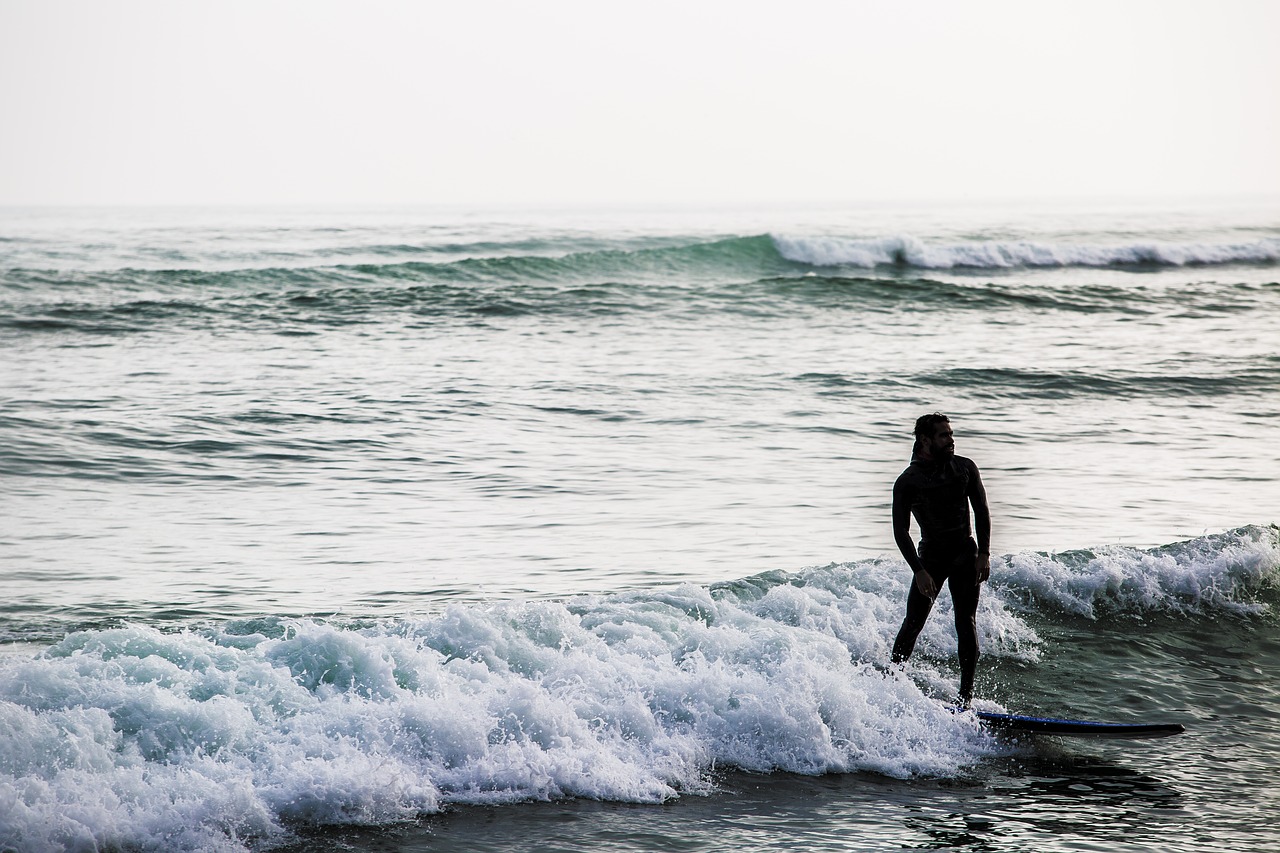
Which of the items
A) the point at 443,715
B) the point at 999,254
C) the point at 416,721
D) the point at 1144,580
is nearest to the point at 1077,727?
the point at 1144,580

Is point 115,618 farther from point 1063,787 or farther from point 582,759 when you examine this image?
point 1063,787

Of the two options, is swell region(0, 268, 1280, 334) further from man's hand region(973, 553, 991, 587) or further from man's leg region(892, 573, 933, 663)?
man's hand region(973, 553, 991, 587)

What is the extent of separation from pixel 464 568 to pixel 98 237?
3963cm

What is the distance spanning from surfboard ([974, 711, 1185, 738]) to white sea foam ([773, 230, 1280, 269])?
33.9 meters

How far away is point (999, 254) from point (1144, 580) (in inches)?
1348

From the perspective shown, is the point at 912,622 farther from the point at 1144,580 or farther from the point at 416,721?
the point at 1144,580

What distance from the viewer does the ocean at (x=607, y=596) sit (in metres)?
6.50

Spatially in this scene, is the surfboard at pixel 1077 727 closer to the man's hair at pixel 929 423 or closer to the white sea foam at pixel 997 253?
the man's hair at pixel 929 423

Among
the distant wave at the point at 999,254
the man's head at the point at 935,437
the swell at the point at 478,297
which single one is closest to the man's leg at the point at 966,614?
the man's head at the point at 935,437

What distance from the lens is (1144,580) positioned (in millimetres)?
10531

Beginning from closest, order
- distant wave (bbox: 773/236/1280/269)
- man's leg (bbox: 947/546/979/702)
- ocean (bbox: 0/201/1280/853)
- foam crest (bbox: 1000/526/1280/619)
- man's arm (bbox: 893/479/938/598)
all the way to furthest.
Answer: ocean (bbox: 0/201/1280/853) → man's arm (bbox: 893/479/938/598) → man's leg (bbox: 947/546/979/702) → foam crest (bbox: 1000/526/1280/619) → distant wave (bbox: 773/236/1280/269)

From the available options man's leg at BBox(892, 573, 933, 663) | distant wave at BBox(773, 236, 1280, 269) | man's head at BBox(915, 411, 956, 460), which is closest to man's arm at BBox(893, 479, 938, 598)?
man's leg at BBox(892, 573, 933, 663)

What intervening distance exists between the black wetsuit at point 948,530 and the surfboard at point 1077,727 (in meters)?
0.26

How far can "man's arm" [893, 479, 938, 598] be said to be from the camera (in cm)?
743
